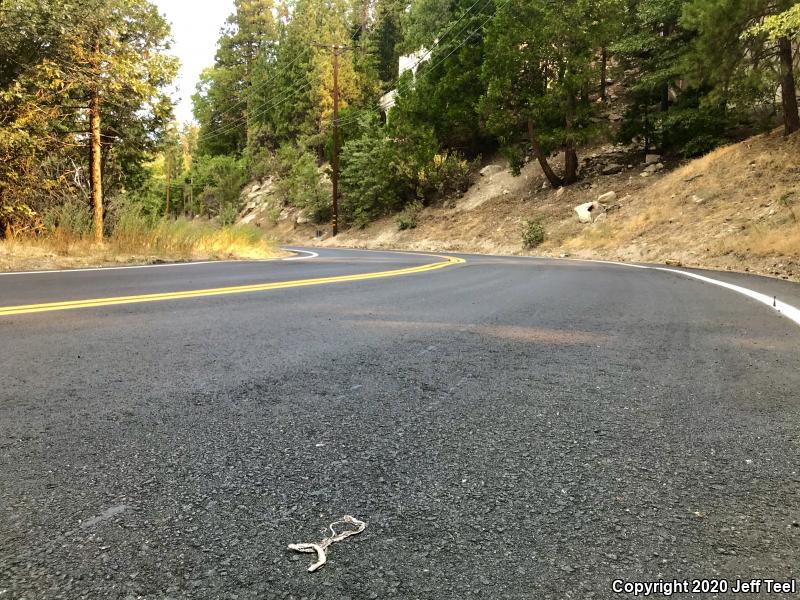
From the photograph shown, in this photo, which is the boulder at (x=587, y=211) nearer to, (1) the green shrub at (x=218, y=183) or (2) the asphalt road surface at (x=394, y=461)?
(2) the asphalt road surface at (x=394, y=461)

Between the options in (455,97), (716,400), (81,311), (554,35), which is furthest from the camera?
(455,97)

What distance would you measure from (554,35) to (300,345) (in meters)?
24.1

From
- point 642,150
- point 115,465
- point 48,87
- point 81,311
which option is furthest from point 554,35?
point 115,465

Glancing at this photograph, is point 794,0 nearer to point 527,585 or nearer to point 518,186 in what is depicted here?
point 518,186

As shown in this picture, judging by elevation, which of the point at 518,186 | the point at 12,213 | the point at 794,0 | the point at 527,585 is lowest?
→ the point at 527,585

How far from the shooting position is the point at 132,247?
1209 cm

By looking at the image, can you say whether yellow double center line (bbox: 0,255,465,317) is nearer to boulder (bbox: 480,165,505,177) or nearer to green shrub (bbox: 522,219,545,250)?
green shrub (bbox: 522,219,545,250)

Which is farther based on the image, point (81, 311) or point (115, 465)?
point (81, 311)

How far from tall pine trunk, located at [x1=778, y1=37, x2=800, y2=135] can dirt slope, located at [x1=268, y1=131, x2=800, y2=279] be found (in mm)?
570

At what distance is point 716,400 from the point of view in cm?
234

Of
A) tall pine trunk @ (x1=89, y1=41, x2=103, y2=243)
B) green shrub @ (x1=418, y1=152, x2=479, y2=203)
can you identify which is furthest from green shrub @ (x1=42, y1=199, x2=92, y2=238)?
green shrub @ (x1=418, y1=152, x2=479, y2=203)

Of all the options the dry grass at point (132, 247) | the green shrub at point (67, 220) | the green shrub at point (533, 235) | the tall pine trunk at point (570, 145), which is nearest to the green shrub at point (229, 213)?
the tall pine trunk at point (570, 145)

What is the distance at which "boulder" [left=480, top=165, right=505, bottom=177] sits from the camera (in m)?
31.1

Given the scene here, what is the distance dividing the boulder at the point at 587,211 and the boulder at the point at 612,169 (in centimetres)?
392
